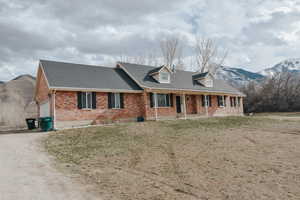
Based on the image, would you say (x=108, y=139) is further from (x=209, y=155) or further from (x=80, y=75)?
(x=80, y=75)

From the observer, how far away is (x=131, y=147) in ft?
27.5

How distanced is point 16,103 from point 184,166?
1400 inches

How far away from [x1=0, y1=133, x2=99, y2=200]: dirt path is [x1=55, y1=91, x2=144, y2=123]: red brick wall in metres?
7.07

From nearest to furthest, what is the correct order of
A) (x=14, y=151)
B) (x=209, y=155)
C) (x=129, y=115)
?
(x=209, y=155) → (x=14, y=151) → (x=129, y=115)

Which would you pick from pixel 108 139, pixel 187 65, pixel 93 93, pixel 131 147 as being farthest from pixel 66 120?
pixel 187 65

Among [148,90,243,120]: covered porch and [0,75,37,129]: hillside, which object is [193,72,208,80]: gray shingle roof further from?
[0,75,37,129]: hillside

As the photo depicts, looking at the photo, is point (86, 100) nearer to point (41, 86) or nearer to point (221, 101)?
point (41, 86)

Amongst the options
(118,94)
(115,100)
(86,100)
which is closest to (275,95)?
(118,94)

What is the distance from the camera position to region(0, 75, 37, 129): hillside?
28344 millimetres

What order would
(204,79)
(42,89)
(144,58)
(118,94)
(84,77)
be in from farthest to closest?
(144,58) < (204,79) < (42,89) < (118,94) < (84,77)

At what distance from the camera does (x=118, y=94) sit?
16.9m

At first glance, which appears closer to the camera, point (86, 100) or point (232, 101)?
point (86, 100)

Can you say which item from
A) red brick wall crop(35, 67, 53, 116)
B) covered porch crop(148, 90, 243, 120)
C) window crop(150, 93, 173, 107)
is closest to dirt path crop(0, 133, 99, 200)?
red brick wall crop(35, 67, 53, 116)

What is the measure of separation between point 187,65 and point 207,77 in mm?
13539
